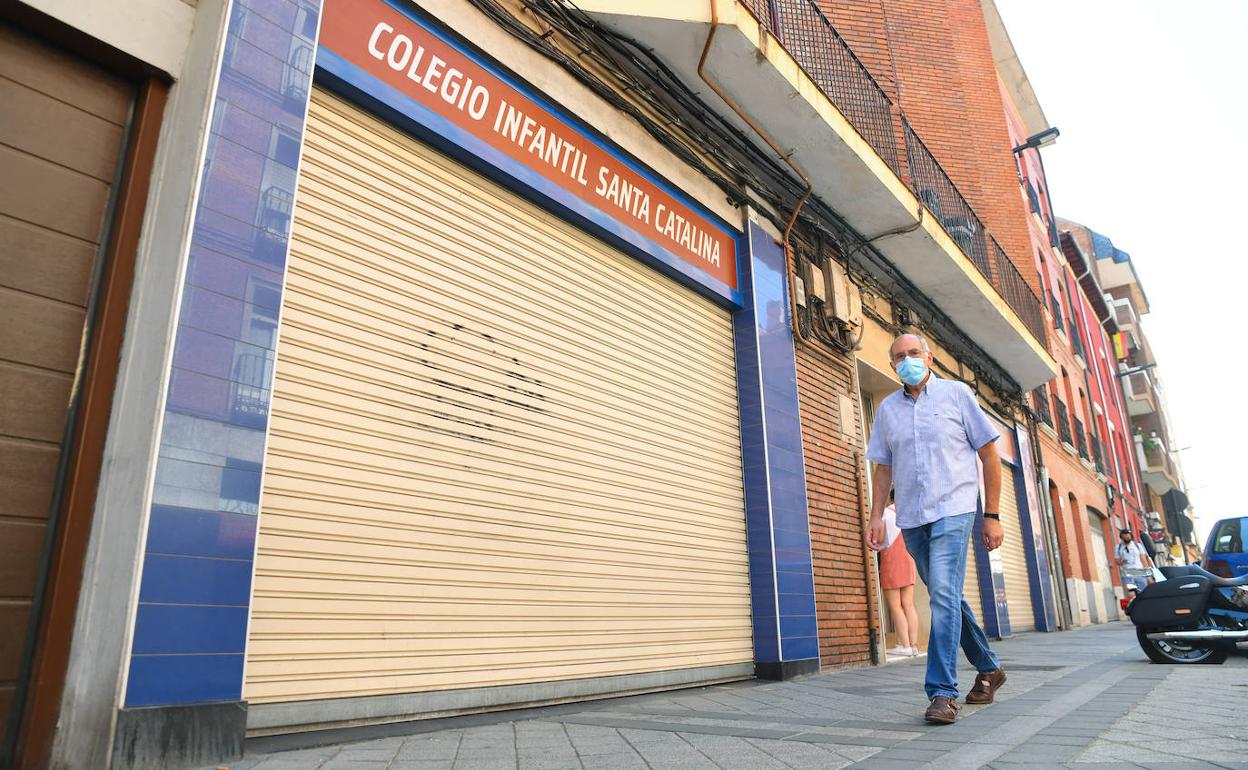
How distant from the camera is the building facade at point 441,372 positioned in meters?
2.80

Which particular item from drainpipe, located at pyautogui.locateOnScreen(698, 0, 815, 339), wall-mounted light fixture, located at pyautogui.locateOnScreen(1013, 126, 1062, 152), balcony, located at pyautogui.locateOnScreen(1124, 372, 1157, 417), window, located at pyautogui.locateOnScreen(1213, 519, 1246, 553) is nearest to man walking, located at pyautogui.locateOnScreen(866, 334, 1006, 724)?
drainpipe, located at pyautogui.locateOnScreen(698, 0, 815, 339)

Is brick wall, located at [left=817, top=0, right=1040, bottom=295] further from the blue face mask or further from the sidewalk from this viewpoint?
the sidewalk

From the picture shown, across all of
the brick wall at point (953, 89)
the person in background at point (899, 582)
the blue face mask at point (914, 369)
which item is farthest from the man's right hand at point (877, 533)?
the brick wall at point (953, 89)

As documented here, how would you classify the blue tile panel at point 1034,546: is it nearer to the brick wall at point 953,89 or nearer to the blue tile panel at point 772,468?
the brick wall at point 953,89

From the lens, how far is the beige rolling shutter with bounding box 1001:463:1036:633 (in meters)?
13.7

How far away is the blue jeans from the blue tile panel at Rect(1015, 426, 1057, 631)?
12.3m

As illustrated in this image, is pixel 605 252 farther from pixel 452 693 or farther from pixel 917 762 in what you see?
pixel 917 762

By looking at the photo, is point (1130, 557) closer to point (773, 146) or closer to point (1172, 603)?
point (1172, 603)

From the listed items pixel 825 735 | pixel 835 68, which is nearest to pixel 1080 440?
pixel 835 68

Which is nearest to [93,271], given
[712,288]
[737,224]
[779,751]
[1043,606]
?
[779,751]

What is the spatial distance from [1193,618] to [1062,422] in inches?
592

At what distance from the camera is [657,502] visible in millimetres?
5887

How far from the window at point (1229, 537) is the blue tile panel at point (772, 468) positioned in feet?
18.0

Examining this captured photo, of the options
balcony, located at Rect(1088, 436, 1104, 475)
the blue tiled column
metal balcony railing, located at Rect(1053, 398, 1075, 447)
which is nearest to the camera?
the blue tiled column
